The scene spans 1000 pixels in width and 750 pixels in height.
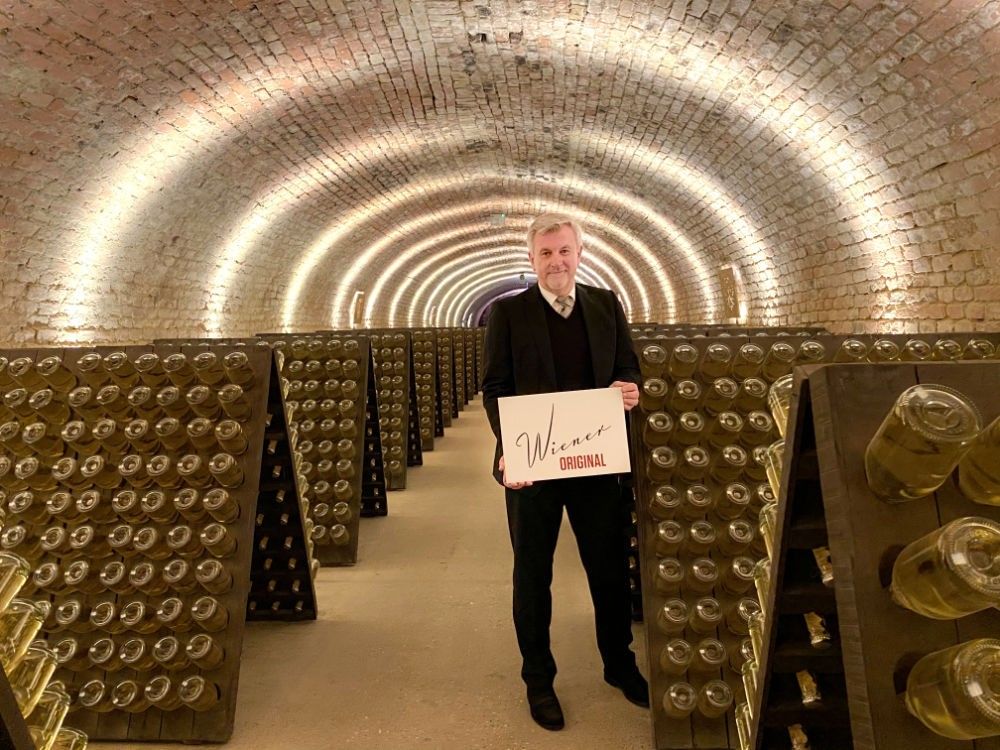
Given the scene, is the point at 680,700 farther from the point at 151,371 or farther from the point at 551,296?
the point at 151,371

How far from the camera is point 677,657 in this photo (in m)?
2.43

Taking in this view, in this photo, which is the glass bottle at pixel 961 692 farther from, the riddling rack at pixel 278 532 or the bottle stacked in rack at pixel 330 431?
the bottle stacked in rack at pixel 330 431

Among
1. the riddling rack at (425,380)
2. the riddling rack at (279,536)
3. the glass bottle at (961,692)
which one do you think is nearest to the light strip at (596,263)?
the riddling rack at (425,380)

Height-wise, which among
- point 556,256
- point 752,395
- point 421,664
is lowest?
point 421,664

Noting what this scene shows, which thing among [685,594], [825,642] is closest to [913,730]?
[825,642]

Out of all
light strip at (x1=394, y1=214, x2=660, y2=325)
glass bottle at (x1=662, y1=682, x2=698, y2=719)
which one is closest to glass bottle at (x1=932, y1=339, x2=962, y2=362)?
glass bottle at (x1=662, y1=682, x2=698, y2=719)

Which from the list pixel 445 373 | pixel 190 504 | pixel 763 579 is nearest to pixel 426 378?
pixel 445 373

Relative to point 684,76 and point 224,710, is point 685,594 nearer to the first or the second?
point 224,710

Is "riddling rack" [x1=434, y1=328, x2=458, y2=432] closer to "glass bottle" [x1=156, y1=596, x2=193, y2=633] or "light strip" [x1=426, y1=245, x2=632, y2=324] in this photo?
"glass bottle" [x1=156, y1=596, x2=193, y2=633]

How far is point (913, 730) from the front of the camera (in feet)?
3.55

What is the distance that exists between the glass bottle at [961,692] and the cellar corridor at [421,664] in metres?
1.67

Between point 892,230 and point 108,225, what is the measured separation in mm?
7868

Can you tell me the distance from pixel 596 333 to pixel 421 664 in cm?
163

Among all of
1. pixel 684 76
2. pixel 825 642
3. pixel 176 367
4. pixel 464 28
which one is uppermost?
pixel 464 28
